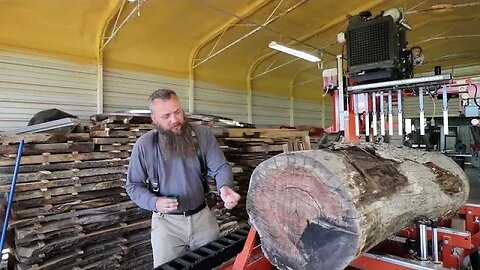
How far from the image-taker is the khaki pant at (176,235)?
8.89 feet

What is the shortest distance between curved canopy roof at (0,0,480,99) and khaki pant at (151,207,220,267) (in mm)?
4855

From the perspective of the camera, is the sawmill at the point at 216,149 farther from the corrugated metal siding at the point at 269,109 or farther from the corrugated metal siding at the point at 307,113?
the corrugated metal siding at the point at 307,113

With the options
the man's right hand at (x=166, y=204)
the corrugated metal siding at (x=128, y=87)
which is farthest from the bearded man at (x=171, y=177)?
the corrugated metal siding at (x=128, y=87)

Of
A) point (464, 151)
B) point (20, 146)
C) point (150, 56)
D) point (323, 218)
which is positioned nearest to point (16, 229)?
point (20, 146)

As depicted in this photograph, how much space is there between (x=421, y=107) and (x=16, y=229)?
165 inches

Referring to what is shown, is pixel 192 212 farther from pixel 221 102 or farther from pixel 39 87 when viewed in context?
pixel 221 102

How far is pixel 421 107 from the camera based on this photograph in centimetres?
298

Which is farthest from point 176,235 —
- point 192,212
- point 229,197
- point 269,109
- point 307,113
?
point 307,113

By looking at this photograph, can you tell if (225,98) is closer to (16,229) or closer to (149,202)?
(16,229)

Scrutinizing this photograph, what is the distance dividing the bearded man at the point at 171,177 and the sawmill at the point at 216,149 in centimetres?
1

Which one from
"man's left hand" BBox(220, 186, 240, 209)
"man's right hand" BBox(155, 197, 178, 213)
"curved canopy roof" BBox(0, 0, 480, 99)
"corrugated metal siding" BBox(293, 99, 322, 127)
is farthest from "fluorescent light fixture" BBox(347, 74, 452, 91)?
"corrugated metal siding" BBox(293, 99, 322, 127)

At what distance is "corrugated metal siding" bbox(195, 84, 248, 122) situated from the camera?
9.68 m

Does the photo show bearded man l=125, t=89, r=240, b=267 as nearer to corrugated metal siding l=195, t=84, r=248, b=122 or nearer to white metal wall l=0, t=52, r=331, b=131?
white metal wall l=0, t=52, r=331, b=131

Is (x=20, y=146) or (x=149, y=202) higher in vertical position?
(x=20, y=146)
